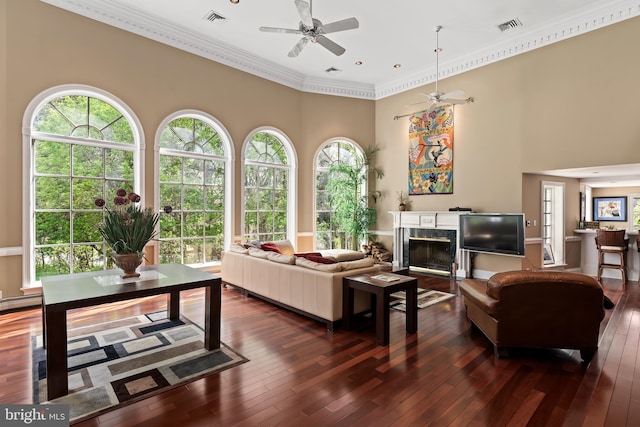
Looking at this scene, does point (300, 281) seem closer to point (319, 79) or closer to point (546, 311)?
point (546, 311)

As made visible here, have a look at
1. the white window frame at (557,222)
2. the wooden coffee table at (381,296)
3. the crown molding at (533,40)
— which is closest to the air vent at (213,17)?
the crown molding at (533,40)

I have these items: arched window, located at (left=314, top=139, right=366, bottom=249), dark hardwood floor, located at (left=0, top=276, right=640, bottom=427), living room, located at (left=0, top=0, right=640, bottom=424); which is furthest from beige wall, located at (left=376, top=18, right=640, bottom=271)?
dark hardwood floor, located at (left=0, top=276, right=640, bottom=427)

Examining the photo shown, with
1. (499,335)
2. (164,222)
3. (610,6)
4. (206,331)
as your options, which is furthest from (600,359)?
(164,222)

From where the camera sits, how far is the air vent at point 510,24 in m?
5.37

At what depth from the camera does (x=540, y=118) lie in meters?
5.71

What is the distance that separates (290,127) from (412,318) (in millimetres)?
5126

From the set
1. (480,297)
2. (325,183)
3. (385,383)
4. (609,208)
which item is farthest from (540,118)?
(385,383)

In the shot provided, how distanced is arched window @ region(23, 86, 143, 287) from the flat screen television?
19.3ft

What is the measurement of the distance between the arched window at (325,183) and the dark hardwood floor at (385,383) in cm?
417

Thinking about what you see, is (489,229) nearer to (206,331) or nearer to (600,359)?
(600,359)

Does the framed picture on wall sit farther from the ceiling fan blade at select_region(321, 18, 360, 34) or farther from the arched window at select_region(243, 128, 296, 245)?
the ceiling fan blade at select_region(321, 18, 360, 34)

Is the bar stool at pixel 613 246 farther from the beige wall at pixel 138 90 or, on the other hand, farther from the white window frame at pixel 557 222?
the beige wall at pixel 138 90

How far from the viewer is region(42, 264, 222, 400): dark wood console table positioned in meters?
2.38

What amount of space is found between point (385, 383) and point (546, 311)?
62.6 inches
